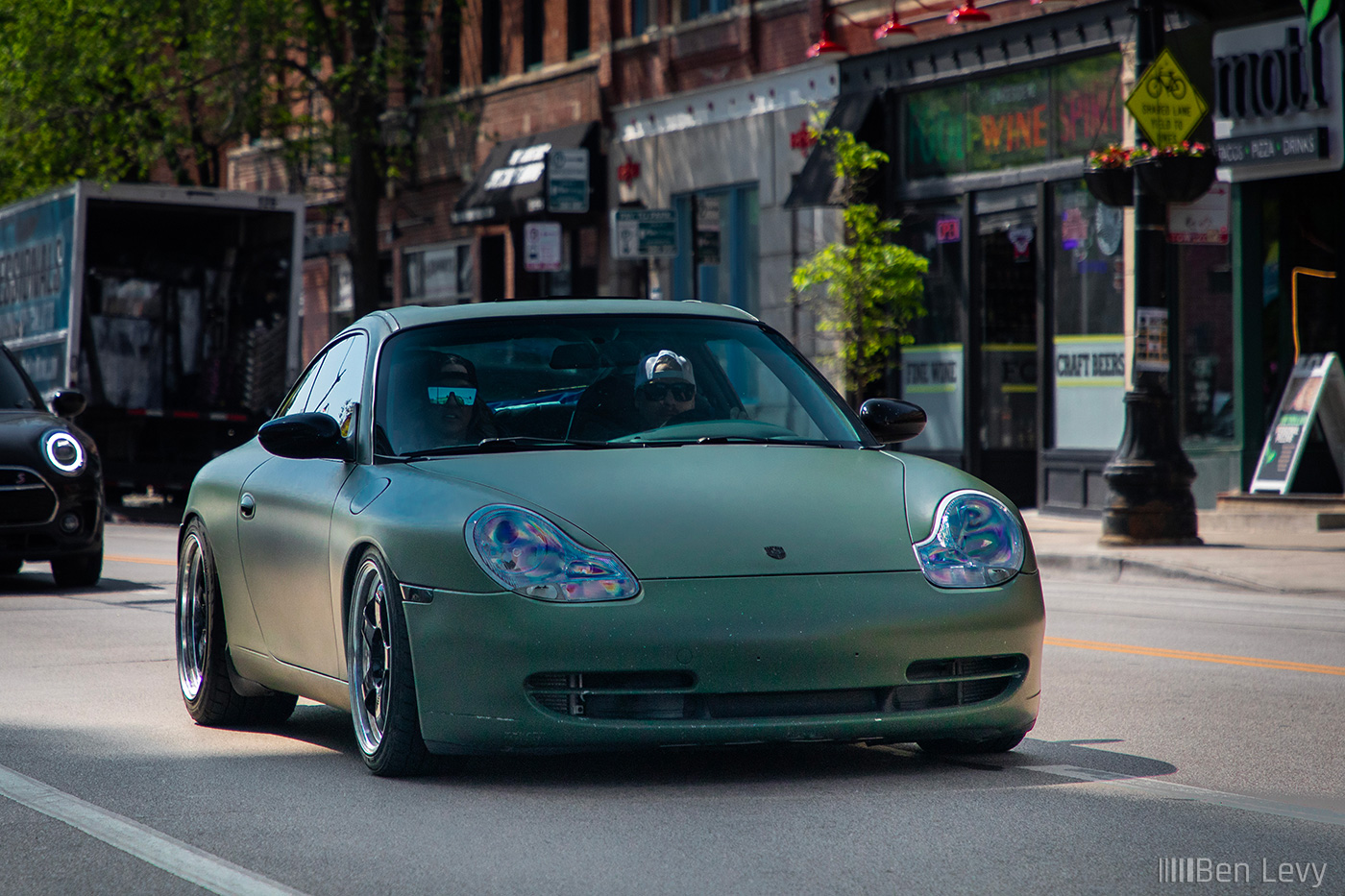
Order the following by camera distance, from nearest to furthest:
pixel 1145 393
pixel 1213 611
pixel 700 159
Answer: pixel 1213 611
pixel 1145 393
pixel 700 159

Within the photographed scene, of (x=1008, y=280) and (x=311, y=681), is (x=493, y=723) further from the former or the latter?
(x=1008, y=280)

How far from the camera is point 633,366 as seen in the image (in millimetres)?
6699

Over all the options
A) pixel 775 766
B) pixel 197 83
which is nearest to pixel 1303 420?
pixel 775 766

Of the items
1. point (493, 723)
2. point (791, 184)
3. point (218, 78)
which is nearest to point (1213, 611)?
point (493, 723)

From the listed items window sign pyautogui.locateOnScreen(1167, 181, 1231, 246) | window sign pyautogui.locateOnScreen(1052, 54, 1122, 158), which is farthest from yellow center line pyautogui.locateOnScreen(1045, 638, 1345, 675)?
window sign pyautogui.locateOnScreen(1052, 54, 1122, 158)

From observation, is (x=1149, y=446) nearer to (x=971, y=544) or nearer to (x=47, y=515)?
(x=47, y=515)

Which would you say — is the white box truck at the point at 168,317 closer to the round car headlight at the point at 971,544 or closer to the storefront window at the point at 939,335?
the storefront window at the point at 939,335

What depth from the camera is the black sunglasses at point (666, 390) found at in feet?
21.7

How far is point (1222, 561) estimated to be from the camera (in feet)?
48.6

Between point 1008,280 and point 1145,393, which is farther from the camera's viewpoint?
point 1008,280

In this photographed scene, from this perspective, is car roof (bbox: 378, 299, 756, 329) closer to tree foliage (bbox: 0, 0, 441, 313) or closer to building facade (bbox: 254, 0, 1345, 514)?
building facade (bbox: 254, 0, 1345, 514)

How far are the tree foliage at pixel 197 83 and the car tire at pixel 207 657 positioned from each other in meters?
20.9

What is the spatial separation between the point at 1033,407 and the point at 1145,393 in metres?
5.27

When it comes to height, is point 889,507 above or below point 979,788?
above
